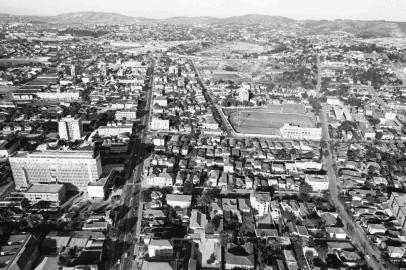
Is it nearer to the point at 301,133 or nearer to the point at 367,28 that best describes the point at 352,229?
the point at 301,133

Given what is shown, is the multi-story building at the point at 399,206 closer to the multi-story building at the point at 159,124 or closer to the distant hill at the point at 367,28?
the multi-story building at the point at 159,124

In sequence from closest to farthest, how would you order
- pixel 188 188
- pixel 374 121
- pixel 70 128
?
pixel 188 188 → pixel 70 128 → pixel 374 121

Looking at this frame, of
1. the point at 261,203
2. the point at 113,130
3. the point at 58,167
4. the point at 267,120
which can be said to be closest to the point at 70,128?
the point at 113,130

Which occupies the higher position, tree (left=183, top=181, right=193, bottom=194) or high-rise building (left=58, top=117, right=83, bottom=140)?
high-rise building (left=58, top=117, right=83, bottom=140)

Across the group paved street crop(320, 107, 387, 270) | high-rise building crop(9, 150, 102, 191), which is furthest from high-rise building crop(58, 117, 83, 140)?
paved street crop(320, 107, 387, 270)

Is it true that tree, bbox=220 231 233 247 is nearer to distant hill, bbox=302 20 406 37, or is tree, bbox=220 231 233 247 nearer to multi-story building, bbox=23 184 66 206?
multi-story building, bbox=23 184 66 206

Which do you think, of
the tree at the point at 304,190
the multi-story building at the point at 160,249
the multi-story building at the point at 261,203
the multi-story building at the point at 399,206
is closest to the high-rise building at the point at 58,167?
the multi-story building at the point at 160,249

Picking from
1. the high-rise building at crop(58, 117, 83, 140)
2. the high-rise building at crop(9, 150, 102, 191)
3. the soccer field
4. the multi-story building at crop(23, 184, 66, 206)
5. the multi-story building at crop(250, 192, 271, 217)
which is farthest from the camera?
the soccer field
